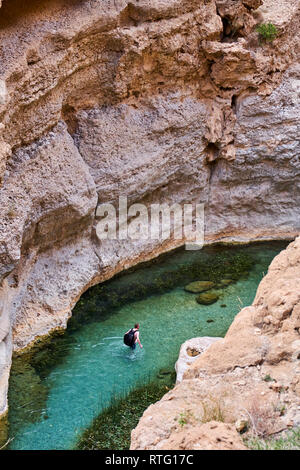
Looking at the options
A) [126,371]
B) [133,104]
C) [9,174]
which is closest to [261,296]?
[126,371]

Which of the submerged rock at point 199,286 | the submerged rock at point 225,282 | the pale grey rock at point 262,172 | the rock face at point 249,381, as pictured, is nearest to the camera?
the rock face at point 249,381

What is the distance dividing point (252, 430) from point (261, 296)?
1.91 meters

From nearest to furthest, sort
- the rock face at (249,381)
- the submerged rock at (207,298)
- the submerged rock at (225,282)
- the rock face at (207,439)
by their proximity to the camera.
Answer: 1. the rock face at (207,439)
2. the rock face at (249,381)
3. the submerged rock at (207,298)
4. the submerged rock at (225,282)

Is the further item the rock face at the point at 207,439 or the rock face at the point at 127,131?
the rock face at the point at 127,131

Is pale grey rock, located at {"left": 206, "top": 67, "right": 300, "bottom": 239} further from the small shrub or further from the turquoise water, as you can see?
the small shrub

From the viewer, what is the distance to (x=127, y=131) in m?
13.0

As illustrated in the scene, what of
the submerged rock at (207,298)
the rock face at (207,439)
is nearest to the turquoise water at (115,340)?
the submerged rock at (207,298)

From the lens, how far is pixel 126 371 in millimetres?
10414

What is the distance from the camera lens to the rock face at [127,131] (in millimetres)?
9852

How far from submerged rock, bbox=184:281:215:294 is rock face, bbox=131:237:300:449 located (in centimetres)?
702

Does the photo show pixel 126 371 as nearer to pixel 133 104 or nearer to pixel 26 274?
pixel 26 274

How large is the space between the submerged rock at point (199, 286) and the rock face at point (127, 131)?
6.16 ft
